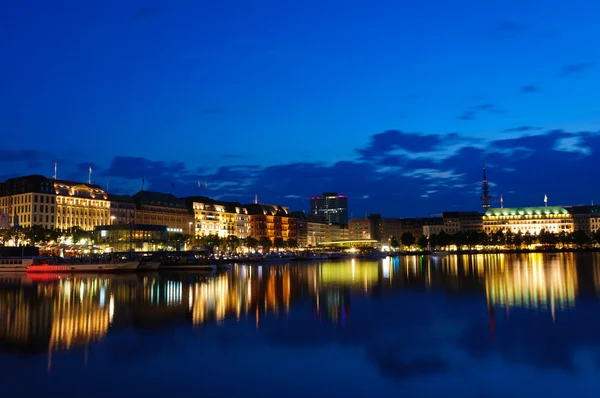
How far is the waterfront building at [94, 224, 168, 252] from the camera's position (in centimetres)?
13150

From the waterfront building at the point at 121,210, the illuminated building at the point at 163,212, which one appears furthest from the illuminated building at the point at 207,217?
the waterfront building at the point at 121,210

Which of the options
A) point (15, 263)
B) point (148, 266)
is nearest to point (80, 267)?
point (148, 266)

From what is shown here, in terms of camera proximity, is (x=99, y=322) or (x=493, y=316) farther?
(x=493, y=316)

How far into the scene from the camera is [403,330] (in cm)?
2684

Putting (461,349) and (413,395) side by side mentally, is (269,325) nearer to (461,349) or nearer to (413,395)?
(461,349)

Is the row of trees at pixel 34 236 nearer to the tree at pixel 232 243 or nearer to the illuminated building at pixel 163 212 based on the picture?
the illuminated building at pixel 163 212

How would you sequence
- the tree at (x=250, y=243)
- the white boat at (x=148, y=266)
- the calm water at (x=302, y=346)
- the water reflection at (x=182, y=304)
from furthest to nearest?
the tree at (x=250, y=243) → the white boat at (x=148, y=266) → the water reflection at (x=182, y=304) → the calm water at (x=302, y=346)

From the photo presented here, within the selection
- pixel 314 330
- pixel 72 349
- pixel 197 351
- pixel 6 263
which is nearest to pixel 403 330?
pixel 314 330

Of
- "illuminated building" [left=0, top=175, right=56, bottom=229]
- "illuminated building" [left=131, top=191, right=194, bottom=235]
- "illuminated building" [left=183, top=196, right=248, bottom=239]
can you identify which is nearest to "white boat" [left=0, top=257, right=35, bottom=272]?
"illuminated building" [left=0, top=175, right=56, bottom=229]

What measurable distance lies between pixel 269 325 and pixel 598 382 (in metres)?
14.9

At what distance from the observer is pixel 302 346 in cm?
2316

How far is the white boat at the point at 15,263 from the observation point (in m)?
86.3

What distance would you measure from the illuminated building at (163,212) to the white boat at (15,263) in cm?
7418

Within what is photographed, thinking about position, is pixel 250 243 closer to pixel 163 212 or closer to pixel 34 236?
pixel 163 212
